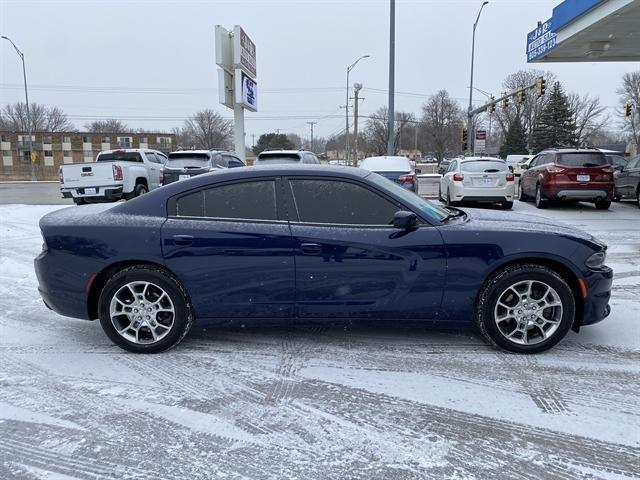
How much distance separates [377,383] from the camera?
11.4 feet

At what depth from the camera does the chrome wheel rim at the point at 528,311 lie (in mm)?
3869

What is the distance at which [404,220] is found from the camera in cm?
381

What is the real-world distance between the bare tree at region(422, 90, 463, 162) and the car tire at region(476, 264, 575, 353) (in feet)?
237

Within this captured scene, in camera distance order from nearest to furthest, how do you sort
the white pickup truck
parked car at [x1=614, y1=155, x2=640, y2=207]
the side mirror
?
the side mirror, parked car at [x1=614, y1=155, x2=640, y2=207], the white pickup truck

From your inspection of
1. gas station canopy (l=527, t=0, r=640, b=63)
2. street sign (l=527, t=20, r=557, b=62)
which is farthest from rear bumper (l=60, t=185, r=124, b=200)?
street sign (l=527, t=20, r=557, b=62)

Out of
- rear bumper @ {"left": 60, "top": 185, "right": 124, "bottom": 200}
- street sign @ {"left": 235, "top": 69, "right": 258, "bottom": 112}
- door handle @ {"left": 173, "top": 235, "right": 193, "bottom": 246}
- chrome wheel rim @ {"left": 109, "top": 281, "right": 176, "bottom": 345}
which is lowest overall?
chrome wheel rim @ {"left": 109, "top": 281, "right": 176, "bottom": 345}

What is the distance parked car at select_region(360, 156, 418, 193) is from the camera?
11.6 m

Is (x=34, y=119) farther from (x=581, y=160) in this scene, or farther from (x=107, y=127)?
(x=581, y=160)

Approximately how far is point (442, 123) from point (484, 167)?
2649 inches

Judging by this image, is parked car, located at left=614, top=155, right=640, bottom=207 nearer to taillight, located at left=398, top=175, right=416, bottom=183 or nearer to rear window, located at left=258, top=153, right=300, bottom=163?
taillight, located at left=398, top=175, right=416, bottom=183

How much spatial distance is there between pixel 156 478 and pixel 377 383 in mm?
1589

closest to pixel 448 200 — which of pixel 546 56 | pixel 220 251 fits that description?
pixel 546 56

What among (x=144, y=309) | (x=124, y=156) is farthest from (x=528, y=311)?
(x=124, y=156)

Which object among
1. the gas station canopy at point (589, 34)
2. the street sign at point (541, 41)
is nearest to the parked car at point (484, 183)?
the gas station canopy at point (589, 34)
